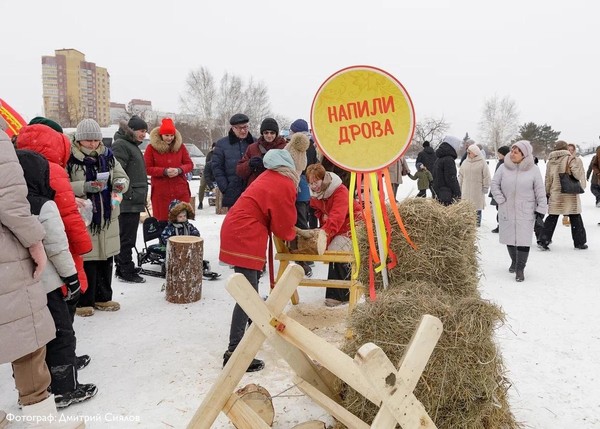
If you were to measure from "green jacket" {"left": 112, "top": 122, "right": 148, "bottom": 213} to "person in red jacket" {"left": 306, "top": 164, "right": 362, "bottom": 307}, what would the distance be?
2.27 metres

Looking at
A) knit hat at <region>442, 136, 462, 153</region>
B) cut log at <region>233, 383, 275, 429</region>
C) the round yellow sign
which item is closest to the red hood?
the round yellow sign

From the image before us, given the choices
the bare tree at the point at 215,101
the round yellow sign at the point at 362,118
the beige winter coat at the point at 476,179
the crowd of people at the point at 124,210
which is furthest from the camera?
the bare tree at the point at 215,101

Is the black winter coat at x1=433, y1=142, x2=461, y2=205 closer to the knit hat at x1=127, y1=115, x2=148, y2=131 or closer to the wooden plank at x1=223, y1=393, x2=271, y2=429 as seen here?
Answer: the knit hat at x1=127, y1=115, x2=148, y2=131

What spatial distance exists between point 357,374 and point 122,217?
188 inches

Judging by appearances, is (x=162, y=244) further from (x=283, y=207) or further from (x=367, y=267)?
(x=367, y=267)

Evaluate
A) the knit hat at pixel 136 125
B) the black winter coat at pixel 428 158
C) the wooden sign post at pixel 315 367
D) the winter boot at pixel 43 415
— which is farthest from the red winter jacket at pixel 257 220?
the black winter coat at pixel 428 158

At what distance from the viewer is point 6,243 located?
2461 millimetres

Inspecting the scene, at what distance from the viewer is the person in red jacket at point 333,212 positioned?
5.00 meters

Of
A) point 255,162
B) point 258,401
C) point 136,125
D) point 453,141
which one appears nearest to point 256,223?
point 258,401

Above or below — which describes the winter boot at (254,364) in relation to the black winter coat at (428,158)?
below

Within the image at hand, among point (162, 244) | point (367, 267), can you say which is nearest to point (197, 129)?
point (162, 244)

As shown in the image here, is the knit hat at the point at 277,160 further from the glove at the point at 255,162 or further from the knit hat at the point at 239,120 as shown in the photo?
the knit hat at the point at 239,120

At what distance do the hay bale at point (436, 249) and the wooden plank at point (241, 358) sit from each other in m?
0.98

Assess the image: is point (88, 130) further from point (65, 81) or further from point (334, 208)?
point (65, 81)
